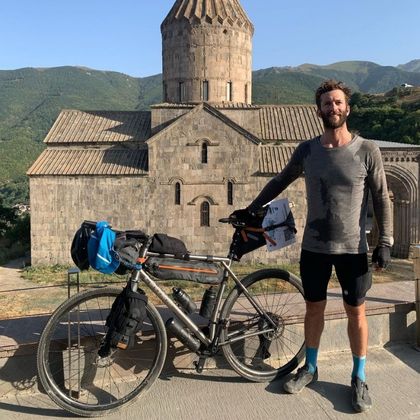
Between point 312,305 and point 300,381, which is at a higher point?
point 312,305

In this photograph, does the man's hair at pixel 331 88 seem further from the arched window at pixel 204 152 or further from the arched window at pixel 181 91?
the arched window at pixel 181 91

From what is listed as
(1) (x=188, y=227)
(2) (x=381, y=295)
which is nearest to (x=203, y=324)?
(2) (x=381, y=295)

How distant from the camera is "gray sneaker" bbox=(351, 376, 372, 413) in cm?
Result: 218

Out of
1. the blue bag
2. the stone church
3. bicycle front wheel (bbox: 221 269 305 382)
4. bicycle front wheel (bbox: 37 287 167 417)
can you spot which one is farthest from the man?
the stone church

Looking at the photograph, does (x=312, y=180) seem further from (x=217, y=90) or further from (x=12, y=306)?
(x=217, y=90)

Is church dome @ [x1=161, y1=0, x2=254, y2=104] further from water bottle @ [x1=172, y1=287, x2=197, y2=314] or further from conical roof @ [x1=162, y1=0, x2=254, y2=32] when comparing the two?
water bottle @ [x1=172, y1=287, x2=197, y2=314]

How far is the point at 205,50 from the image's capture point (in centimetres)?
1352

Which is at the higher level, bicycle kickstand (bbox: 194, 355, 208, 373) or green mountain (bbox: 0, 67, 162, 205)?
green mountain (bbox: 0, 67, 162, 205)

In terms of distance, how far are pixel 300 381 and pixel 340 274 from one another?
637 mm

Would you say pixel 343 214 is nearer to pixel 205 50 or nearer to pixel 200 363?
pixel 200 363

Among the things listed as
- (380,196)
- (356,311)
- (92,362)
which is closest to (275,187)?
(380,196)

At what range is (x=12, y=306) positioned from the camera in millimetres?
8375

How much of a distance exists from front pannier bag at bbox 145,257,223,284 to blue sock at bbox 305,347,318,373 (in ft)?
2.16

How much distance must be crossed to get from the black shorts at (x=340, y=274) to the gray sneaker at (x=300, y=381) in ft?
1.34
